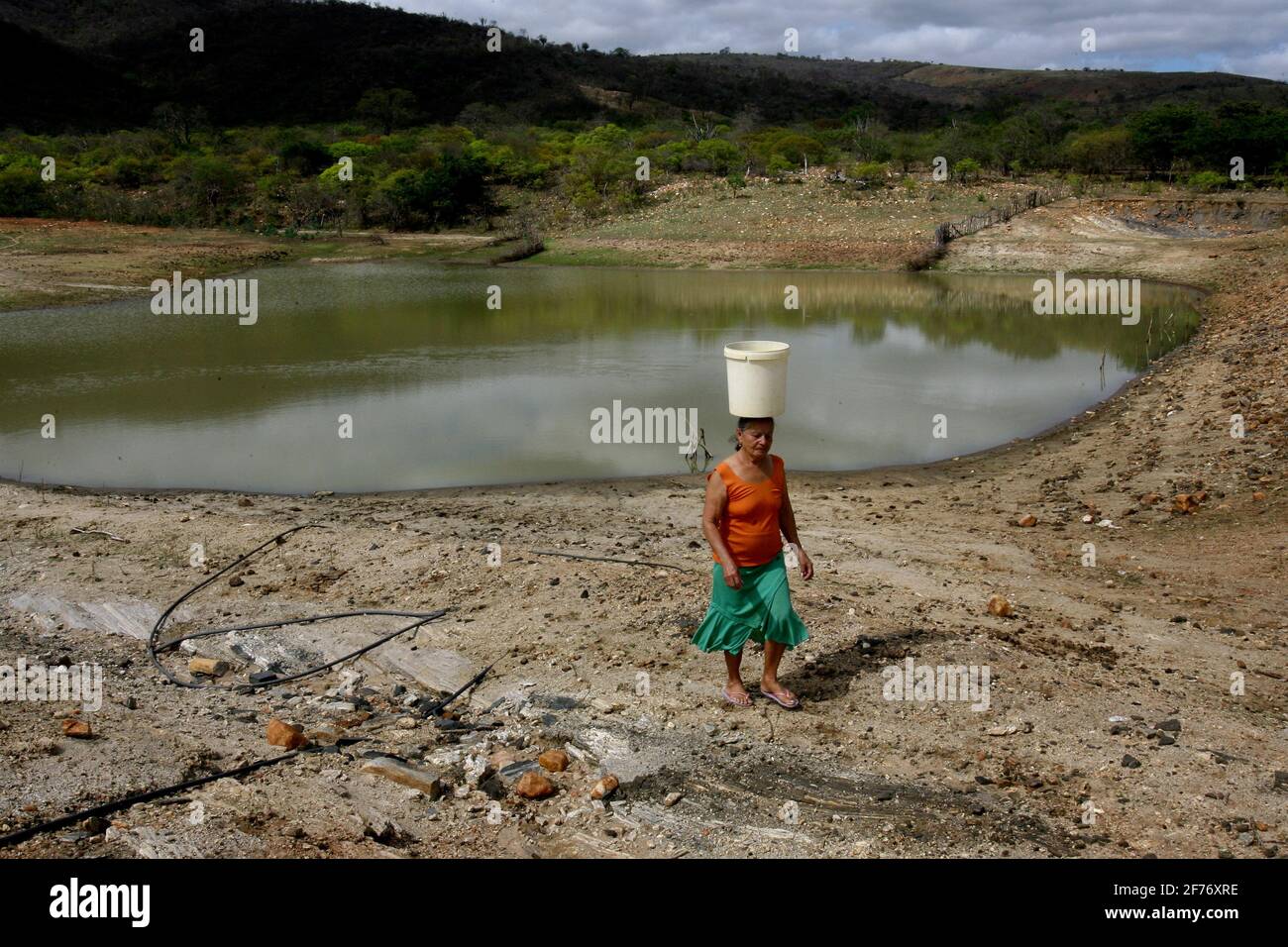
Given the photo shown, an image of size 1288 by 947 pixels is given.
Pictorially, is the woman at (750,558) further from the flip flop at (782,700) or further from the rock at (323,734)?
the rock at (323,734)

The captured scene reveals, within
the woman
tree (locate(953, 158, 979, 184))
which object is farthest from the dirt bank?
tree (locate(953, 158, 979, 184))

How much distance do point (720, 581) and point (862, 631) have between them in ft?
3.51

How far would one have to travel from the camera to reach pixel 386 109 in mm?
63281

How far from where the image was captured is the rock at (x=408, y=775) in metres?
3.76

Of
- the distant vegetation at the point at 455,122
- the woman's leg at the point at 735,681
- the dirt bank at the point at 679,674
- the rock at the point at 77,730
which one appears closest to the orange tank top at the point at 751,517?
the woman's leg at the point at 735,681

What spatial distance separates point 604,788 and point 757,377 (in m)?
1.56

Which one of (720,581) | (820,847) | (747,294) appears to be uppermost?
(747,294)

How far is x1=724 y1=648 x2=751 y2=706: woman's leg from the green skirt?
3 cm

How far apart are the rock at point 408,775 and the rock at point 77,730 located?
3.68 ft

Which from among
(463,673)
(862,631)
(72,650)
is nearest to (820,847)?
(862,631)

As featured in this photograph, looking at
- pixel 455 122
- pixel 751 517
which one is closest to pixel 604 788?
pixel 751 517

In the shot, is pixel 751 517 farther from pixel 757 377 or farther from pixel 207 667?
pixel 207 667

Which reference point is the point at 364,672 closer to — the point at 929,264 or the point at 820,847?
the point at 820,847

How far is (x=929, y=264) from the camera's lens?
25.5 meters
